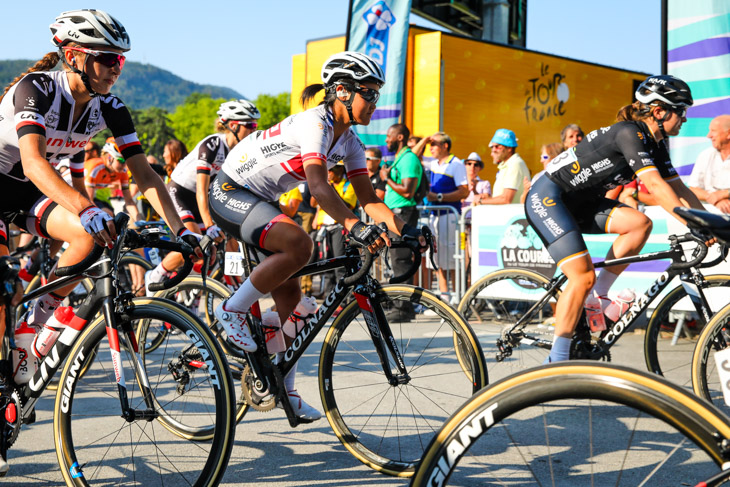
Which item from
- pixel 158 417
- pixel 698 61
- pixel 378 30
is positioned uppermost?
pixel 378 30

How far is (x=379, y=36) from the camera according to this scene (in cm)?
1235

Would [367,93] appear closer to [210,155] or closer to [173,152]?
[210,155]

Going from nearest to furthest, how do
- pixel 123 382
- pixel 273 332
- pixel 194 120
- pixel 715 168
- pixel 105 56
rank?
pixel 123 382, pixel 105 56, pixel 273 332, pixel 715 168, pixel 194 120

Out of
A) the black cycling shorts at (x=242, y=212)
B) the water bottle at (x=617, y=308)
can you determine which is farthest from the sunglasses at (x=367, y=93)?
the water bottle at (x=617, y=308)

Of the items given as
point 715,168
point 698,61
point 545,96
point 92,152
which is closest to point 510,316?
point 715,168

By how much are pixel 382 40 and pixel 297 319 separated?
9.18 meters

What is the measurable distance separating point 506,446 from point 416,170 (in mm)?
5621

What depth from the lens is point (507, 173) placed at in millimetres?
9508

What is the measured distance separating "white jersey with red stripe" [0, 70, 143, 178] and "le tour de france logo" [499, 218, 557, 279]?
215 inches

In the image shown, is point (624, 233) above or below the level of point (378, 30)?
below

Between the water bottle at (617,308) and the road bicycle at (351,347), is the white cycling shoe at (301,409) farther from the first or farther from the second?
the water bottle at (617,308)

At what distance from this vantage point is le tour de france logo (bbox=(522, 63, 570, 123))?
642 inches

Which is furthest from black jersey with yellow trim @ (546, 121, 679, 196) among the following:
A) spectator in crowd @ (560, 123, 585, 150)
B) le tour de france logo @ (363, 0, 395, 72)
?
le tour de france logo @ (363, 0, 395, 72)

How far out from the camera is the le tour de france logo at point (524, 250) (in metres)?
8.23
